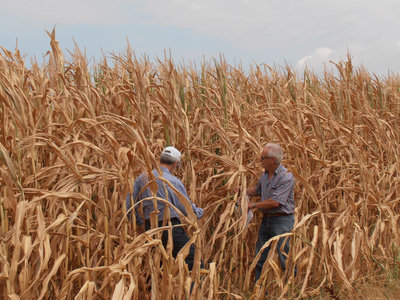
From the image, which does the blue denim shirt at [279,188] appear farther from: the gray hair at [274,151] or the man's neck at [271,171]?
the gray hair at [274,151]

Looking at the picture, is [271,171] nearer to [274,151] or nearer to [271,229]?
[274,151]

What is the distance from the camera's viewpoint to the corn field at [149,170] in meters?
2.95

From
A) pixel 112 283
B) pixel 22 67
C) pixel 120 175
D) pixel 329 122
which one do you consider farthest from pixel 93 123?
pixel 329 122

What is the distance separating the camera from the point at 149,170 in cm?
291

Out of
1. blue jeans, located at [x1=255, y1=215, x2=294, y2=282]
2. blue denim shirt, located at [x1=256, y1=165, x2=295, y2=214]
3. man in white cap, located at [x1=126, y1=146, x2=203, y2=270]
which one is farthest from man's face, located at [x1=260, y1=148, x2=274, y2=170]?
man in white cap, located at [x1=126, y1=146, x2=203, y2=270]

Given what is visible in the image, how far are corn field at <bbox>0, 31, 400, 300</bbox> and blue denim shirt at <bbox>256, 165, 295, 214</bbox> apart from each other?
0.41 ft

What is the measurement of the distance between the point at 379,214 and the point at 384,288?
0.80 m

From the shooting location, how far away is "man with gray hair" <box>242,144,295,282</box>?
14.4 ft

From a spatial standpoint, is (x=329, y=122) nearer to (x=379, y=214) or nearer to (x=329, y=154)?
(x=329, y=154)

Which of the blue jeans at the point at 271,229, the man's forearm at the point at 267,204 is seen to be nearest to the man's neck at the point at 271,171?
the man's forearm at the point at 267,204

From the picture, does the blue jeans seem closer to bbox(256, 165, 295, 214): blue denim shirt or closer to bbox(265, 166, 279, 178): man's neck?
bbox(256, 165, 295, 214): blue denim shirt

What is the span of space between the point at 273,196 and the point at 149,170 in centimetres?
181

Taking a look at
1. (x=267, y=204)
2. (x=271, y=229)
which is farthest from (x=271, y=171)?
(x=271, y=229)

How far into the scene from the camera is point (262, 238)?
15.1ft
